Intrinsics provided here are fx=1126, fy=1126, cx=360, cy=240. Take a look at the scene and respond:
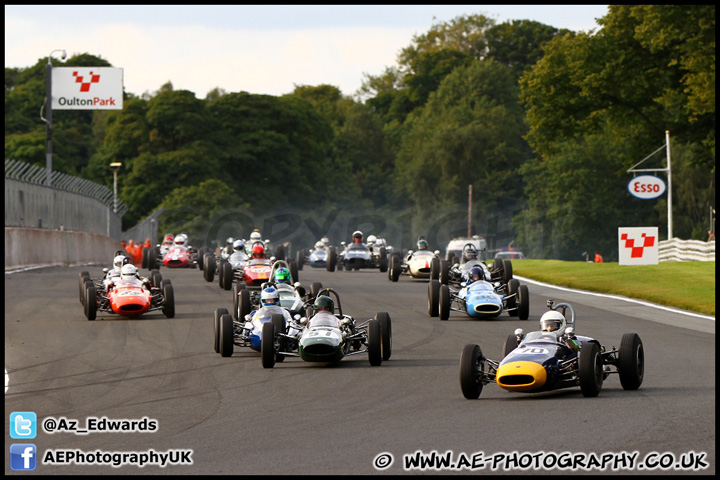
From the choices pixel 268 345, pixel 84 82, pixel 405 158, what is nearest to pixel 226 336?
pixel 268 345

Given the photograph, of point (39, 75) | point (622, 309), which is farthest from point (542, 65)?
point (39, 75)

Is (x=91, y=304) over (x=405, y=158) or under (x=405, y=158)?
under

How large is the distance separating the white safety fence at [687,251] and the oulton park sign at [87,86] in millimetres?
28739

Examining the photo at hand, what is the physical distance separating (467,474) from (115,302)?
14669 mm

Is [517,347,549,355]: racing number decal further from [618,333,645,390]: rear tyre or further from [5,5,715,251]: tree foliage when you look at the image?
[5,5,715,251]: tree foliage

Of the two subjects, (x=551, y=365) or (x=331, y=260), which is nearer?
(x=551, y=365)

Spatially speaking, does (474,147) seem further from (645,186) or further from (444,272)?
(444,272)

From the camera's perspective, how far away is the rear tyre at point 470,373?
1230 centimetres

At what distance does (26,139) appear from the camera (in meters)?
89.8

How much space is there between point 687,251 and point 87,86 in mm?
32032

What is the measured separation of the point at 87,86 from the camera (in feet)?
197

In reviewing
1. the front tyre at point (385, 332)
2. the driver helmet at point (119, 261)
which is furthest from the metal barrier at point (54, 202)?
the front tyre at point (385, 332)

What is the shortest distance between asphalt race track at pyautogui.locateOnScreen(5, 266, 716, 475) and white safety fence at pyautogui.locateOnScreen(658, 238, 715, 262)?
25667 millimetres

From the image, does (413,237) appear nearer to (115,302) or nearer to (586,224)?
(586,224)
